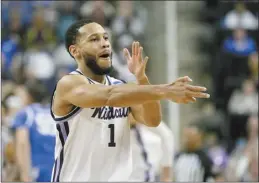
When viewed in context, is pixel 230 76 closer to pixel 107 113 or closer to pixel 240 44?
pixel 240 44

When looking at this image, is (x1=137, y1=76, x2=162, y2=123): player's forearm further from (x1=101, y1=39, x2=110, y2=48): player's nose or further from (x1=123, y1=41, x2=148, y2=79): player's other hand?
(x1=101, y1=39, x2=110, y2=48): player's nose

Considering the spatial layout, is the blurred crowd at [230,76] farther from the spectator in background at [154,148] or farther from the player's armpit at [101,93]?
the player's armpit at [101,93]

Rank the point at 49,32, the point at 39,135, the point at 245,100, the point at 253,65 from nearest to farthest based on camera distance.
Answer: the point at 39,135 < the point at 245,100 < the point at 253,65 < the point at 49,32

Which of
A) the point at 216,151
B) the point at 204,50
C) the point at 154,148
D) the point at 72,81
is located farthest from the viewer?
the point at 204,50

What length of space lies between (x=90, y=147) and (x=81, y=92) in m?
0.61

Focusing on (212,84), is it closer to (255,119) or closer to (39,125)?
(255,119)


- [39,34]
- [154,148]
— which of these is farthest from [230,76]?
[154,148]

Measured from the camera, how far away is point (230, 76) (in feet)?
45.5

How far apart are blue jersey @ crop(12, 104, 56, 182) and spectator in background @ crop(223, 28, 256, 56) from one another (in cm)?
582

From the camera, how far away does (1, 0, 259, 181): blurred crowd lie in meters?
13.2

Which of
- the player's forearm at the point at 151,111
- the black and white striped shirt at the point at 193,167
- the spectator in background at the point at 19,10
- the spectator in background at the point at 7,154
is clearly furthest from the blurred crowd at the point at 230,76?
the player's forearm at the point at 151,111

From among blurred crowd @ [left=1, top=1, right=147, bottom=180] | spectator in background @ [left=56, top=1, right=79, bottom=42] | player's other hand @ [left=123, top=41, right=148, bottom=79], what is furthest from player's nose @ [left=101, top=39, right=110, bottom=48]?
spectator in background @ [left=56, top=1, right=79, bottom=42]

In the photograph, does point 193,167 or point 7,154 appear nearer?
point 7,154

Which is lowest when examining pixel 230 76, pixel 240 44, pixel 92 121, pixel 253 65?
pixel 92 121
